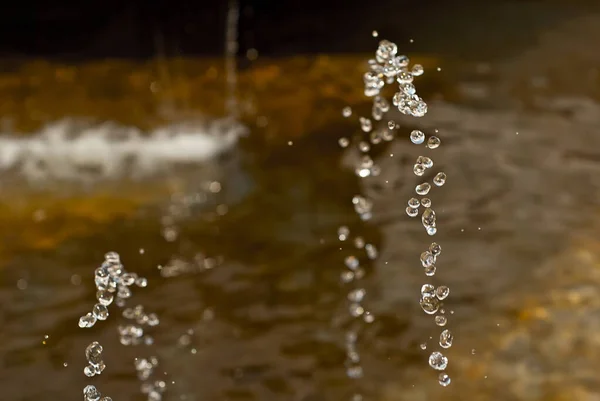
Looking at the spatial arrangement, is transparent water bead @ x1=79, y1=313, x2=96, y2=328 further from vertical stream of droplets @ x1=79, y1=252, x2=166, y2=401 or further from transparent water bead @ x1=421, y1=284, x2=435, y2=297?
transparent water bead @ x1=421, y1=284, x2=435, y2=297

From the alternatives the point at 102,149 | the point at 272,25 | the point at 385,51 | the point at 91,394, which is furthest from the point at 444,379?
the point at 102,149

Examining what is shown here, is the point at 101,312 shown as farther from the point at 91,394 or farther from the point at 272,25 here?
the point at 272,25

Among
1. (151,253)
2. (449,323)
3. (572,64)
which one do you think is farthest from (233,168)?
(572,64)

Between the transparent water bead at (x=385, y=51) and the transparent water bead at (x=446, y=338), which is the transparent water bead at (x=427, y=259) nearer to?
the transparent water bead at (x=446, y=338)

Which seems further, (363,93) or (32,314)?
(363,93)

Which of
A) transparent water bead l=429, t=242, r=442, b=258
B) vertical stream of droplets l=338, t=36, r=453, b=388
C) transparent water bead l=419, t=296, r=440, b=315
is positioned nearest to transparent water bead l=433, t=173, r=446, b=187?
vertical stream of droplets l=338, t=36, r=453, b=388

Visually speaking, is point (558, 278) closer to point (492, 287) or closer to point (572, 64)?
point (492, 287)

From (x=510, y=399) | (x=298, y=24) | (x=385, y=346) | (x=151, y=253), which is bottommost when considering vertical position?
(x=510, y=399)
